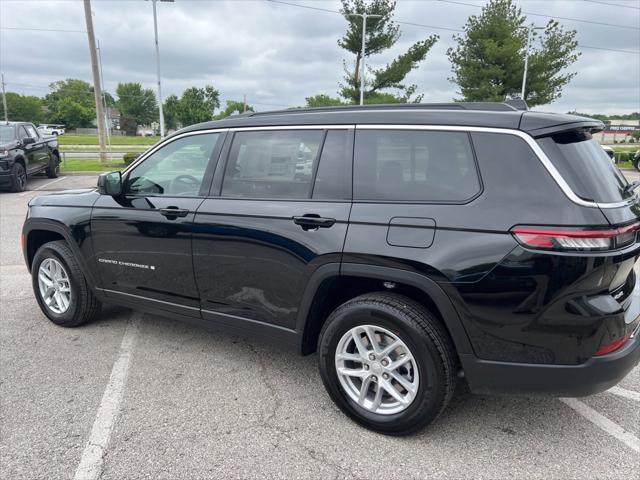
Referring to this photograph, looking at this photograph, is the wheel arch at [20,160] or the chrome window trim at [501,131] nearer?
the chrome window trim at [501,131]

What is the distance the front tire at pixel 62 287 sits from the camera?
4090 mm

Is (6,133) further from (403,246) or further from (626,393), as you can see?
(626,393)

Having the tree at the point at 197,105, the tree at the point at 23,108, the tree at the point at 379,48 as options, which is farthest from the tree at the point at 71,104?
the tree at the point at 379,48

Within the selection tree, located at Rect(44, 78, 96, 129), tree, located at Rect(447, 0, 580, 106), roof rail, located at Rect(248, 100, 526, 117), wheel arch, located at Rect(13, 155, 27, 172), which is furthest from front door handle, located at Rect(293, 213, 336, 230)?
tree, located at Rect(44, 78, 96, 129)

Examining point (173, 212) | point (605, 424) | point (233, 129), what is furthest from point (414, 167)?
point (605, 424)

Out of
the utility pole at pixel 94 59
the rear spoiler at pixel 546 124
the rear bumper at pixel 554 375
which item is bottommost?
the rear bumper at pixel 554 375

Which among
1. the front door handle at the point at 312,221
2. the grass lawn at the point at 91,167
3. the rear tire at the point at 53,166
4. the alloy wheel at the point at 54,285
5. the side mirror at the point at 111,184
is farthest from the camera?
the grass lawn at the point at 91,167

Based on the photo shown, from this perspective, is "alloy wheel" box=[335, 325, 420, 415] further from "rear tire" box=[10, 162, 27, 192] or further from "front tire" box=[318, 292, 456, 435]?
"rear tire" box=[10, 162, 27, 192]

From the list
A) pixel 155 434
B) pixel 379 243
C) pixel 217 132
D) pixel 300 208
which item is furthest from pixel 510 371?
pixel 217 132

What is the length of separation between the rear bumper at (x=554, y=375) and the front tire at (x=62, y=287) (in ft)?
10.5

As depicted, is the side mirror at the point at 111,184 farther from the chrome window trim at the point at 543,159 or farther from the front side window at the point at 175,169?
the chrome window trim at the point at 543,159

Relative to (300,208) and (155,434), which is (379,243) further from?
(155,434)

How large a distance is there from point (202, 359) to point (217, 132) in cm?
168

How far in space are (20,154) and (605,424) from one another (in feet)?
46.2
